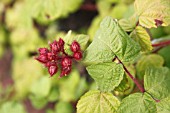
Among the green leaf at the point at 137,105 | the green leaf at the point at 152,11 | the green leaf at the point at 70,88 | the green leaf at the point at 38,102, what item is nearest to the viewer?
the green leaf at the point at 137,105

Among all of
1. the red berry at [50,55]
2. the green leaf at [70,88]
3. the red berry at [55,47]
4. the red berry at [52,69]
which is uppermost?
the red berry at [55,47]

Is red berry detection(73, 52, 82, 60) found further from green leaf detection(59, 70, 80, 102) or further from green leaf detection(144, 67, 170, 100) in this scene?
green leaf detection(59, 70, 80, 102)

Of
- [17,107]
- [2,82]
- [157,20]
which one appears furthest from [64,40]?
[2,82]

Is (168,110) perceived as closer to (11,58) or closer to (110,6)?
(110,6)

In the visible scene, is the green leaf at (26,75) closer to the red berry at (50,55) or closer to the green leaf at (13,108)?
the green leaf at (13,108)

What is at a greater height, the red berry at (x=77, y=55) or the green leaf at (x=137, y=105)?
the red berry at (x=77, y=55)

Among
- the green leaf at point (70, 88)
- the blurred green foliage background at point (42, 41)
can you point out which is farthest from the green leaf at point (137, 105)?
the green leaf at point (70, 88)

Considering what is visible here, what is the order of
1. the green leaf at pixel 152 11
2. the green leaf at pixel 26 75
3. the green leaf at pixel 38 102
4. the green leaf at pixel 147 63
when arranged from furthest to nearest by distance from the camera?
the green leaf at pixel 26 75
the green leaf at pixel 38 102
the green leaf at pixel 147 63
the green leaf at pixel 152 11

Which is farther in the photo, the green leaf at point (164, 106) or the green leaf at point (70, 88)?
the green leaf at point (70, 88)
